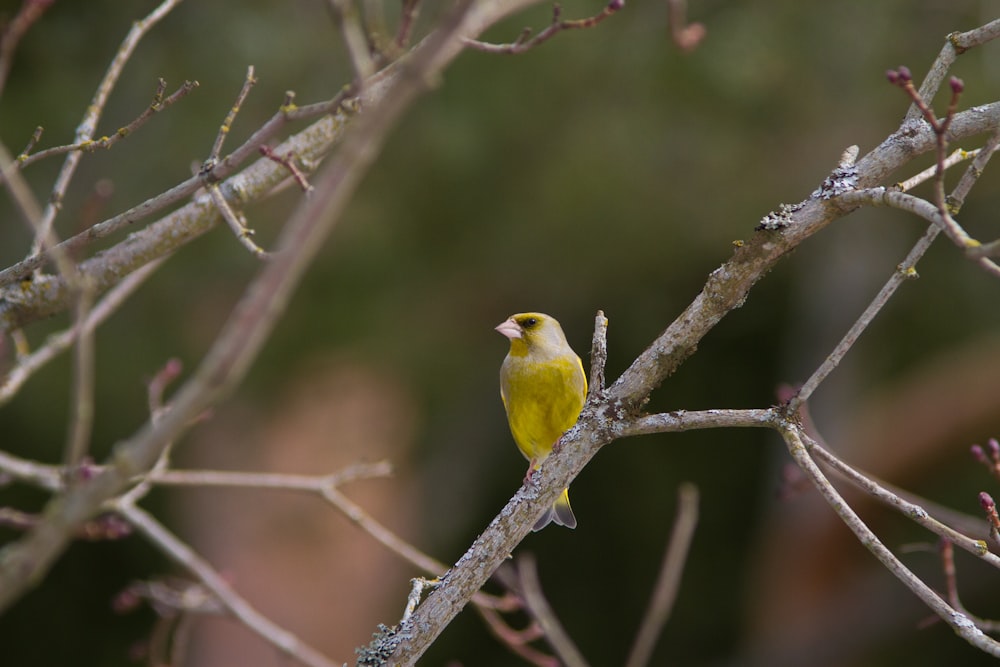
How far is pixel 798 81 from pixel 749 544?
4349 mm

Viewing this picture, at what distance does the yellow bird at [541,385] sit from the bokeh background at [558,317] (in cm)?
263

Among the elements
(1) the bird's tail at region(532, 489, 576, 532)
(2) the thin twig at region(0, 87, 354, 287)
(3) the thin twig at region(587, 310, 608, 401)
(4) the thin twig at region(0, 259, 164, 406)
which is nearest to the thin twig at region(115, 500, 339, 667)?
(4) the thin twig at region(0, 259, 164, 406)

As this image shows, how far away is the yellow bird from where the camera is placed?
376 centimetres

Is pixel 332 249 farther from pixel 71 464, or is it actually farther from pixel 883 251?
pixel 71 464

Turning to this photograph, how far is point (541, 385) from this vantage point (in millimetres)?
3777

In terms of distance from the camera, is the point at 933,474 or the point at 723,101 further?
the point at 933,474

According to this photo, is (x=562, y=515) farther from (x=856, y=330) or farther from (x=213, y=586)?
(x=856, y=330)

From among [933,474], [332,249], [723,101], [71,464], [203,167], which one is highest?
[723,101]

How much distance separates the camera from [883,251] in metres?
8.33

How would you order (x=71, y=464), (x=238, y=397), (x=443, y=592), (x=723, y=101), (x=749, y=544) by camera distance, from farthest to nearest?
(x=749, y=544), (x=238, y=397), (x=723, y=101), (x=443, y=592), (x=71, y=464)

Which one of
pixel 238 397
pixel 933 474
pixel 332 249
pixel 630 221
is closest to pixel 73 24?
pixel 332 249

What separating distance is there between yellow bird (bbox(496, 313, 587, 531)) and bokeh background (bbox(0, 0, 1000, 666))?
2.63 meters

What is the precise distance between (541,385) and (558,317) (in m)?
4.70

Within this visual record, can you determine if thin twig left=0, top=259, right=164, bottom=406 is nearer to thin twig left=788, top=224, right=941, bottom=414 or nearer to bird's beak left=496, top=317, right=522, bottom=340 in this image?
bird's beak left=496, top=317, right=522, bottom=340
